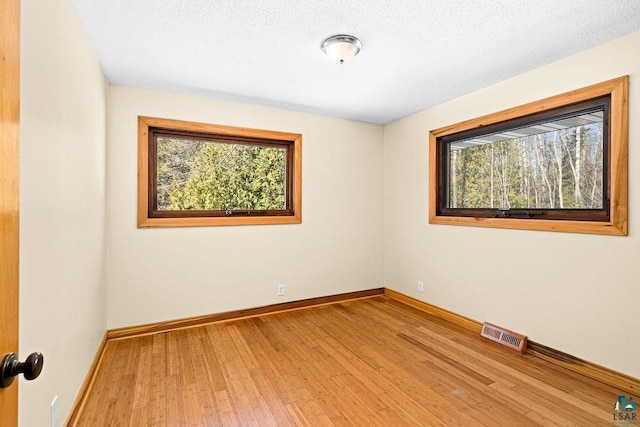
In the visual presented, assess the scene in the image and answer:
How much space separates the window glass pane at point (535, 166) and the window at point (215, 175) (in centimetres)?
186

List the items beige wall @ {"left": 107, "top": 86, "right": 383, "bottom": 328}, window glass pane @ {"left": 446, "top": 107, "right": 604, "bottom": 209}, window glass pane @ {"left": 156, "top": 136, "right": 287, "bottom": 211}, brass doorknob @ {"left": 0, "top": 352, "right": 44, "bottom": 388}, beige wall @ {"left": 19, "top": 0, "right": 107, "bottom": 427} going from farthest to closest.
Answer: window glass pane @ {"left": 156, "top": 136, "right": 287, "bottom": 211} → beige wall @ {"left": 107, "top": 86, "right": 383, "bottom": 328} → window glass pane @ {"left": 446, "top": 107, "right": 604, "bottom": 209} → beige wall @ {"left": 19, "top": 0, "right": 107, "bottom": 427} → brass doorknob @ {"left": 0, "top": 352, "right": 44, "bottom": 388}

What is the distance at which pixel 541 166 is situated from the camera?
261cm

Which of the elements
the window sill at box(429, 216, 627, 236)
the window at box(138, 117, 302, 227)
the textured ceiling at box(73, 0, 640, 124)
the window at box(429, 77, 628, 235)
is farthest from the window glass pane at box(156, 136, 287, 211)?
the window sill at box(429, 216, 627, 236)

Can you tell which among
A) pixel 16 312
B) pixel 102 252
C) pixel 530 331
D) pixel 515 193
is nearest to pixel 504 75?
pixel 515 193

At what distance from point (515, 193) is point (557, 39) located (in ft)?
4.02

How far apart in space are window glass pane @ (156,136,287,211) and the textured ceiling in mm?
585

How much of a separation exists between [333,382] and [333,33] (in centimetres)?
A: 234

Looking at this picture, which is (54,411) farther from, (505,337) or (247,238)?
(505,337)

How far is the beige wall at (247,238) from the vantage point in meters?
2.84

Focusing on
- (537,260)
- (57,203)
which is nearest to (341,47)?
(57,203)

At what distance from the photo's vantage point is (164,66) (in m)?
2.49

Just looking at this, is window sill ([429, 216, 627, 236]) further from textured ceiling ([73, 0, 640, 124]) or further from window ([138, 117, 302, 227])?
window ([138, 117, 302, 227])

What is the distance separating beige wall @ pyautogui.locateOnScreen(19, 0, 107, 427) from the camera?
45.8 inches

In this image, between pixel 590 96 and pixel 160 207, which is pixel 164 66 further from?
pixel 590 96
